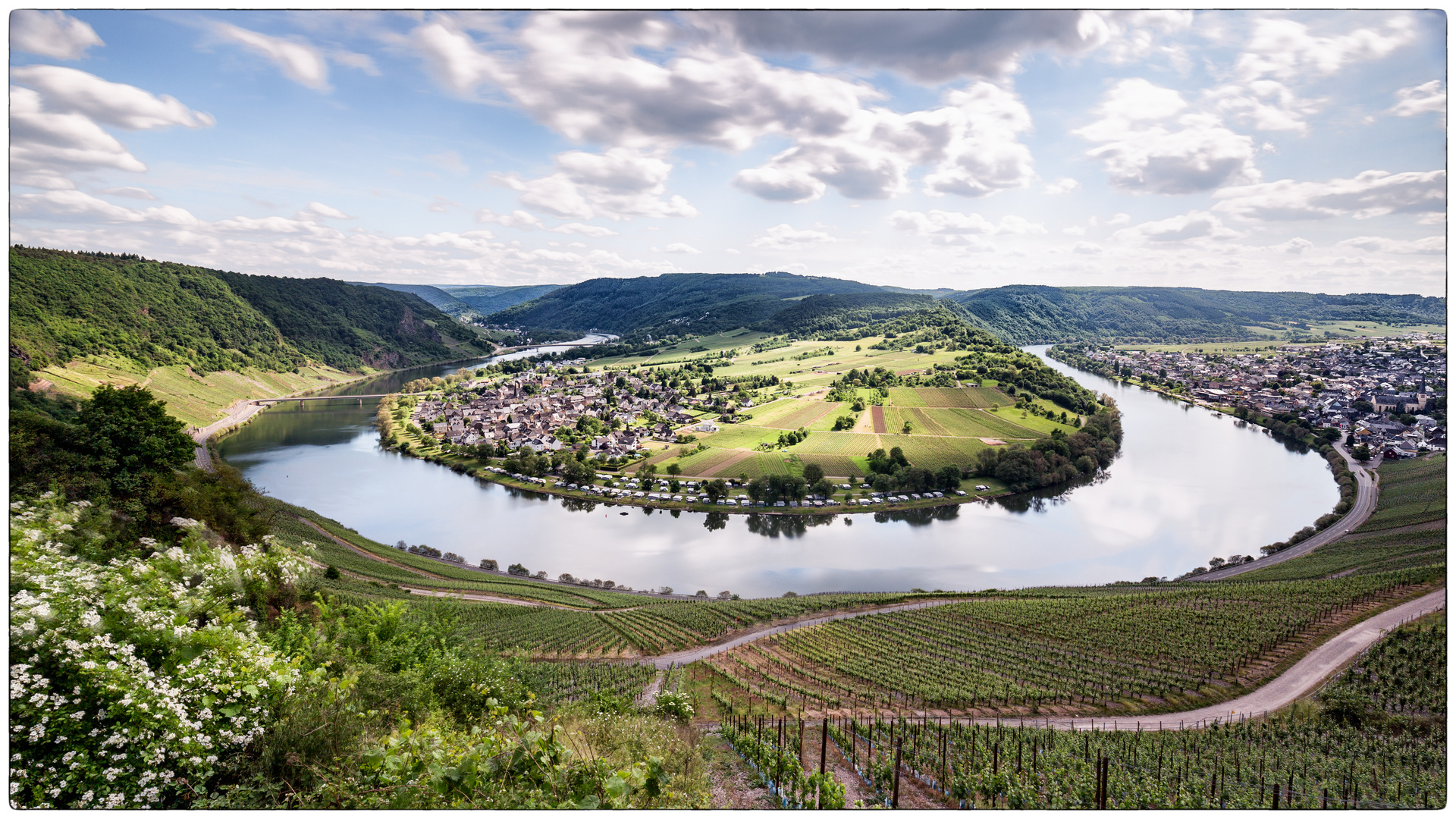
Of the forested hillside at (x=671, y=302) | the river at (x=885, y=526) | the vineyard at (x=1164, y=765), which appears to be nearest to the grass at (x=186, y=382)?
the river at (x=885, y=526)

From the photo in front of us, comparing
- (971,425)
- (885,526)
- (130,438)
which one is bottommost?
(885,526)

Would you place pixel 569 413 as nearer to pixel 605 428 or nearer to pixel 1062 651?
pixel 605 428

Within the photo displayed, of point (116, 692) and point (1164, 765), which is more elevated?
point (116, 692)

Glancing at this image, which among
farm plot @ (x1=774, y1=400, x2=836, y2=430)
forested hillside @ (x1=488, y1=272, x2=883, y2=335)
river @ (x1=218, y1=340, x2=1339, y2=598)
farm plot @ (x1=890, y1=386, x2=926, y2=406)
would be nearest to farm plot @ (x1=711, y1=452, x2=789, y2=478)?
river @ (x1=218, y1=340, x2=1339, y2=598)

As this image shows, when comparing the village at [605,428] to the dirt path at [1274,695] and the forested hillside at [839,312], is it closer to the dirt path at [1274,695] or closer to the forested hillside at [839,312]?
the dirt path at [1274,695]

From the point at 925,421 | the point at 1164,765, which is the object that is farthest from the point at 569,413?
the point at 1164,765

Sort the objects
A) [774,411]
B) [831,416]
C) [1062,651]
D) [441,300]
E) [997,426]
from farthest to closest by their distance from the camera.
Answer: [441,300] < [774,411] < [831,416] < [997,426] < [1062,651]
